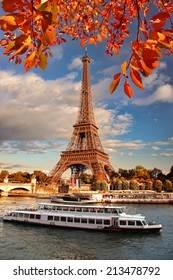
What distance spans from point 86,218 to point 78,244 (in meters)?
6.76

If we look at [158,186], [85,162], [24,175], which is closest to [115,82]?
[85,162]

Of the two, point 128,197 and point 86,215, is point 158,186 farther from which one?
point 86,215

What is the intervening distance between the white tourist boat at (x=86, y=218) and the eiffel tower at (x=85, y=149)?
39096 millimetres

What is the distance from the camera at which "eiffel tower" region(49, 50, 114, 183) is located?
230 ft

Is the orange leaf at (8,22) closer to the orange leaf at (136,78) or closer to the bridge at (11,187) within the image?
the orange leaf at (136,78)

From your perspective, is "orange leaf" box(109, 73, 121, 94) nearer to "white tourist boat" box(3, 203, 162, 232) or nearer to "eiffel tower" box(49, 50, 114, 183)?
"white tourist boat" box(3, 203, 162, 232)

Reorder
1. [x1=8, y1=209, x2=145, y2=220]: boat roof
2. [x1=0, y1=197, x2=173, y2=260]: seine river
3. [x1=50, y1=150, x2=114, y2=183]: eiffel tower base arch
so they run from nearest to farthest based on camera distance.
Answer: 1. [x1=0, y1=197, x2=173, y2=260]: seine river
2. [x1=8, y1=209, x2=145, y2=220]: boat roof
3. [x1=50, y1=150, x2=114, y2=183]: eiffel tower base arch

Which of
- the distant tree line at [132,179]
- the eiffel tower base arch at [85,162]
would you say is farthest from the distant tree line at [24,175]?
the eiffel tower base arch at [85,162]

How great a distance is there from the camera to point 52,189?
7488 centimetres

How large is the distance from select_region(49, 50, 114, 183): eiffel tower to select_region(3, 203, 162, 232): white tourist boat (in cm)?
3910

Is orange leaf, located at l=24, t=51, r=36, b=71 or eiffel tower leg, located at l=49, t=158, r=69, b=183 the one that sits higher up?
eiffel tower leg, located at l=49, t=158, r=69, b=183

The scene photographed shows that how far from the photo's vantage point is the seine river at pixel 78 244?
16156mm

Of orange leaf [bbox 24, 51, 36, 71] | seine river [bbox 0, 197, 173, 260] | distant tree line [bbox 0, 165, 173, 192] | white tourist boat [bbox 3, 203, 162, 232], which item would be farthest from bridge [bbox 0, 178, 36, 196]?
orange leaf [bbox 24, 51, 36, 71]
